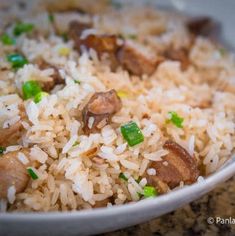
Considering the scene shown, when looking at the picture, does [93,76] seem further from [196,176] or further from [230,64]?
[230,64]

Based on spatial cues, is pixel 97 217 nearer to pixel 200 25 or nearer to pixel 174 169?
pixel 174 169

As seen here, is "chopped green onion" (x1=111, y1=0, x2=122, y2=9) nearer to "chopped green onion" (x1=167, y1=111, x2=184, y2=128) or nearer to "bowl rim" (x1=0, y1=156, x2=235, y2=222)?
"chopped green onion" (x1=167, y1=111, x2=184, y2=128)

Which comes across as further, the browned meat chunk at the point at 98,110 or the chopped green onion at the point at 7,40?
the chopped green onion at the point at 7,40

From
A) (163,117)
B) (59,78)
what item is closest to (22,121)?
(59,78)

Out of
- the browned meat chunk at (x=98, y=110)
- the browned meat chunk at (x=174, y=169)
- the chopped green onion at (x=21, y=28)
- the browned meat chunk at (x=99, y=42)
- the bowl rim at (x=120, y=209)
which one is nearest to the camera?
the bowl rim at (x=120, y=209)

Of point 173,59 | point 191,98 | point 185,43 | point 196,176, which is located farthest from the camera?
point 185,43

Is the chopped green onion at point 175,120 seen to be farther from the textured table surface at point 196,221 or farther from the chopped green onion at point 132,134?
the textured table surface at point 196,221

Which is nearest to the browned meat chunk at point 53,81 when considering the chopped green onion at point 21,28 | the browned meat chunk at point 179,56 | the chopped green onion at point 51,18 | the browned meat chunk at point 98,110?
the browned meat chunk at point 98,110
